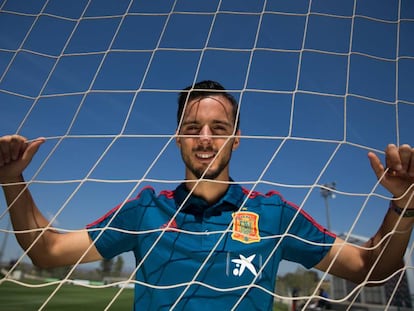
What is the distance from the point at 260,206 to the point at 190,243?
0.90ft

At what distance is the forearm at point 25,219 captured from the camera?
40.2 inches

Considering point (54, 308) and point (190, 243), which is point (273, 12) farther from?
point (54, 308)

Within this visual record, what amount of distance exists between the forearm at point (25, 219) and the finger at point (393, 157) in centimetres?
109

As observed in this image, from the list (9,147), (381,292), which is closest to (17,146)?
(9,147)

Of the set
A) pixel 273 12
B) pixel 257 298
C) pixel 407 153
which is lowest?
pixel 257 298

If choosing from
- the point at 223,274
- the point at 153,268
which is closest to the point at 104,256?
the point at 153,268

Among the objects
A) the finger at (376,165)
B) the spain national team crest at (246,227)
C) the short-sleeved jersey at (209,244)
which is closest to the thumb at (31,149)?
the short-sleeved jersey at (209,244)

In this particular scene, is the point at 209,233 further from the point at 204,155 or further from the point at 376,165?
the point at 376,165

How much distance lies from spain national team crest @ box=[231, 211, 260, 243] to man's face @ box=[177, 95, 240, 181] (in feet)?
0.53

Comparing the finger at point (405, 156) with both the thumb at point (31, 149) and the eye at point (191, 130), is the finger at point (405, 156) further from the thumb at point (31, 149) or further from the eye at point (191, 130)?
the thumb at point (31, 149)

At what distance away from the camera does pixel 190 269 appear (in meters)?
0.98

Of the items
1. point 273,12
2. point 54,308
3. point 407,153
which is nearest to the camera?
point 407,153

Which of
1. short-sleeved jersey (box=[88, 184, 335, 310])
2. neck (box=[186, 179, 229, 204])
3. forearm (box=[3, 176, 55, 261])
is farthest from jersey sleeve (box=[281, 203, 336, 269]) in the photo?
forearm (box=[3, 176, 55, 261])

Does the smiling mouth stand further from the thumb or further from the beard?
the thumb
